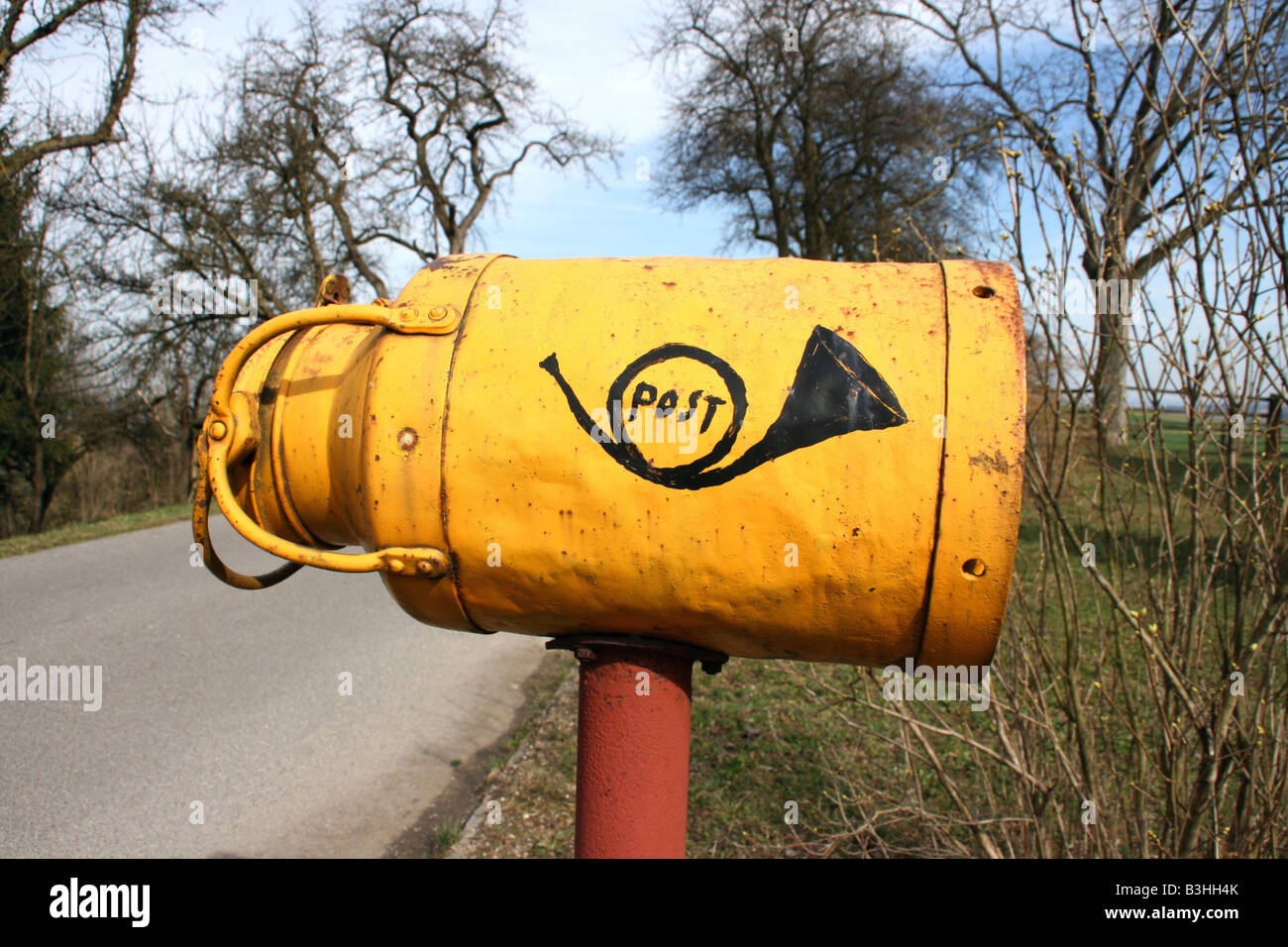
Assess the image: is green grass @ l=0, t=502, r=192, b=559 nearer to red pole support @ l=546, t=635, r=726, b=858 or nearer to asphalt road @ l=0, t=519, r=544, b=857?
asphalt road @ l=0, t=519, r=544, b=857

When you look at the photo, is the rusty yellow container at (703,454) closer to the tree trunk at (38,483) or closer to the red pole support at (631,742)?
the red pole support at (631,742)

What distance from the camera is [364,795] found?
10.9 feet

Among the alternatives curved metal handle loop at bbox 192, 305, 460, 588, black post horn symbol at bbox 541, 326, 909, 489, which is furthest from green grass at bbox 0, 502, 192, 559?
black post horn symbol at bbox 541, 326, 909, 489

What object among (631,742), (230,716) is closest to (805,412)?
(631,742)

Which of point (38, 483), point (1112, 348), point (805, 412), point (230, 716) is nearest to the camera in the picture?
point (805, 412)

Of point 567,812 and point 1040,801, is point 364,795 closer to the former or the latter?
point 567,812

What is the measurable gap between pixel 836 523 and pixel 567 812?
243 cm

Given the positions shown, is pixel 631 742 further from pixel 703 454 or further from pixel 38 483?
pixel 38 483

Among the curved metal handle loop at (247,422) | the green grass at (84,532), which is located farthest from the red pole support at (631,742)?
the green grass at (84,532)

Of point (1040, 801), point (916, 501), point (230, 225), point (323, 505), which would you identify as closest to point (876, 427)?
point (916, 501)

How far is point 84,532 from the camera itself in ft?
25.7

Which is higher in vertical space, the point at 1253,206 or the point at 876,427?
the point at 1253,206

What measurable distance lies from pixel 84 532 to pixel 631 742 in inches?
328

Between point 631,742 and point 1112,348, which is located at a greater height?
point 1112,348
